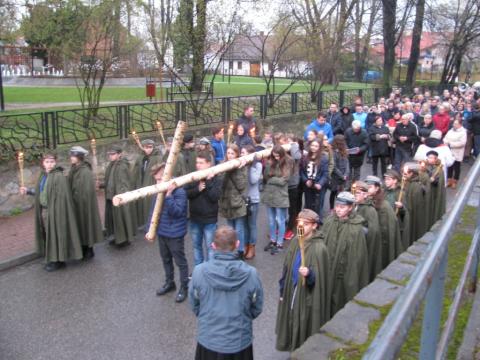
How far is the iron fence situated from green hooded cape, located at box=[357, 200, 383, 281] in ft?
24.0

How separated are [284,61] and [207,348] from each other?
67.5 ft

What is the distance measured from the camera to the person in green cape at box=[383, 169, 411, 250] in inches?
289

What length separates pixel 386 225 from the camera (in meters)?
6.48

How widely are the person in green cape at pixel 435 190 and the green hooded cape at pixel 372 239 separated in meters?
2.66

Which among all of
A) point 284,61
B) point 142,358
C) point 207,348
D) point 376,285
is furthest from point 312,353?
point 284,61

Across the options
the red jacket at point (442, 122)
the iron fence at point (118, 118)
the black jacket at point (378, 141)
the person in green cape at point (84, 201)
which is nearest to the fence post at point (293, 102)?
the iron fence at point (118, 118)

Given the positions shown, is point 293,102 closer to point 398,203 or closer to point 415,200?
point 415,200

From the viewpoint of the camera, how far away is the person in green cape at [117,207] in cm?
873

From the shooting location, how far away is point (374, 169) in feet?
44.7

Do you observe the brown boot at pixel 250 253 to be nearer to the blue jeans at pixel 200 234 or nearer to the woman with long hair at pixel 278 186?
the woman with long hair at pixel 278 186

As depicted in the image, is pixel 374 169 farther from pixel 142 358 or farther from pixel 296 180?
pixel 142 358

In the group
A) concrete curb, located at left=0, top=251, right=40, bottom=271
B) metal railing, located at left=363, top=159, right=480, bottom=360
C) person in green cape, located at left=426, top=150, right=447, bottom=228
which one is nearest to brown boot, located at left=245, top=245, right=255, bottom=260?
person in green cape, located at left=426, top=150, right=447, bottom=228

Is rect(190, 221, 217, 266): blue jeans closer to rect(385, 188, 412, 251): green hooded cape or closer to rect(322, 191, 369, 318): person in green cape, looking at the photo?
rect(322, 191, 369, 318): person in green cape

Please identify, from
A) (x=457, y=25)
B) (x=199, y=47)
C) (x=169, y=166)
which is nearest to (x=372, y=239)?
(x=169, y=166)
